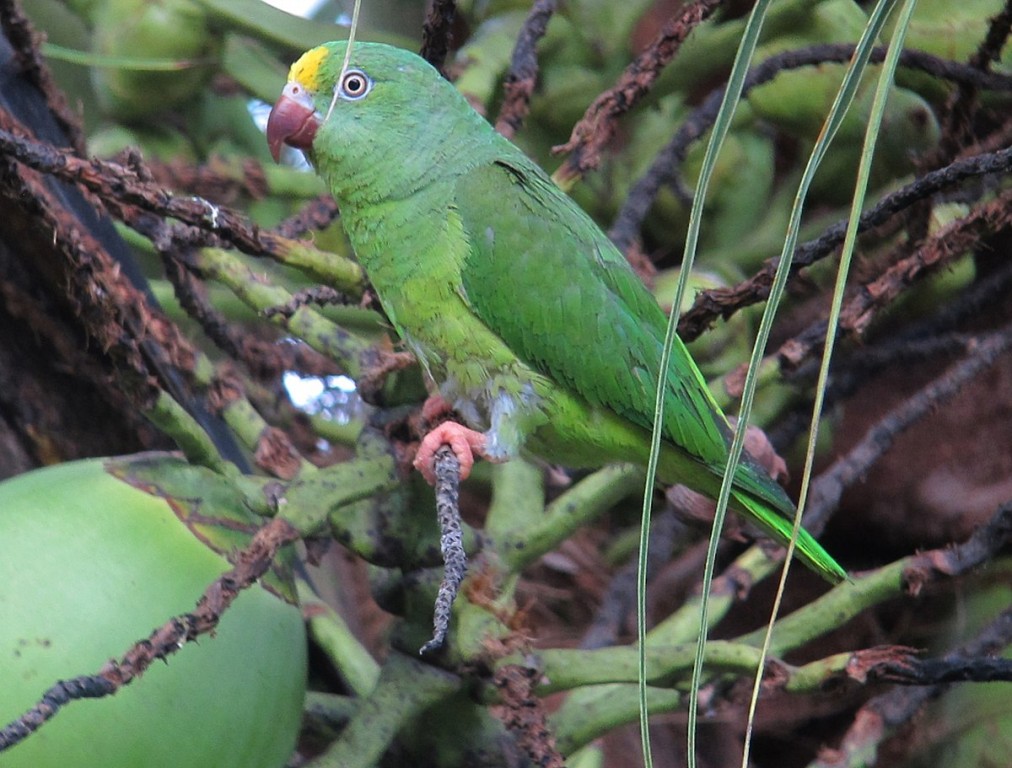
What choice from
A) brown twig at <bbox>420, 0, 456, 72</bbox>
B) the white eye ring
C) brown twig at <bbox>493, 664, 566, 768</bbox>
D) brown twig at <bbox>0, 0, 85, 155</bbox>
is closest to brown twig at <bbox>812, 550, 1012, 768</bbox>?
brown twig at <bbox>493, 664, 566, 768</bbox>

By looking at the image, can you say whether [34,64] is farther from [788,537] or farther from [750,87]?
[788,537]

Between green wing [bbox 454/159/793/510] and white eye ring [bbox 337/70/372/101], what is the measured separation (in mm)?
174

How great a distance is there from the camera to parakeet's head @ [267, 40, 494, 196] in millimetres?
1381

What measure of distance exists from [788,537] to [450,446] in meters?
0.45

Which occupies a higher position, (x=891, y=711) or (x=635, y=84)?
(x=635, y=84)

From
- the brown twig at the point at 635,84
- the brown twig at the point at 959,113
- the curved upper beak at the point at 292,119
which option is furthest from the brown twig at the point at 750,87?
the curved upper beak at the point at 292,119

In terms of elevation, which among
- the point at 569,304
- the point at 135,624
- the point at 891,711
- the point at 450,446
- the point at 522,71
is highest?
the point at 522,71

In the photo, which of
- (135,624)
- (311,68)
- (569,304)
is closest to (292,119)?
(311,68)

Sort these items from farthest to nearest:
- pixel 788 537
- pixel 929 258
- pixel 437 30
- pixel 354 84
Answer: pixel 354 84
pixel 788 537
pixel 437 30
pixel 929 258

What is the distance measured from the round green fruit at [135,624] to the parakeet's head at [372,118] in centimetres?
50

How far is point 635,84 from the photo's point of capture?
121 centimetres

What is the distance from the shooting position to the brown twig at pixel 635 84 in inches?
46.6

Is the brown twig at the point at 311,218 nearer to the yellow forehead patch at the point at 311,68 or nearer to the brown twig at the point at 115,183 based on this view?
the yellow forehead patch at the point at 311,68

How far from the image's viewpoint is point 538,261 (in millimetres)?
1341
